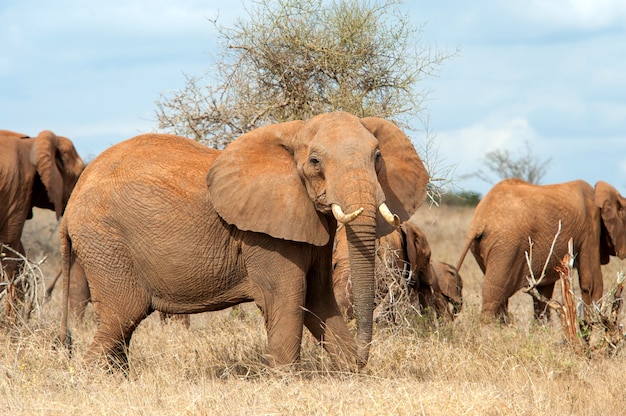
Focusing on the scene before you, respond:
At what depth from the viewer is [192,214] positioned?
7773 mm

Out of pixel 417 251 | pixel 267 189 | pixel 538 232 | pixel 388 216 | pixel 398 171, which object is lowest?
pixel 417 251

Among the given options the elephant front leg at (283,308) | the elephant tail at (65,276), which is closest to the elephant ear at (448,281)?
the elephant front leg at (283,308)

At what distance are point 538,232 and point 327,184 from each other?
19.1 feet

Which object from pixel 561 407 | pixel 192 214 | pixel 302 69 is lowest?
pixel 561 407

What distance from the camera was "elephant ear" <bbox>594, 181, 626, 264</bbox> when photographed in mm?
13008

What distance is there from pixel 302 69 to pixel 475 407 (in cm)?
495

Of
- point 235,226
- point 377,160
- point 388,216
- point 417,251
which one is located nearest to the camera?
point 388,216

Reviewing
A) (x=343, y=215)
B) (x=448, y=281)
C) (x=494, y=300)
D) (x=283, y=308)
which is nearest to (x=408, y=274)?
(x=494, y=300)

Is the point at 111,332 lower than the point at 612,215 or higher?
lower

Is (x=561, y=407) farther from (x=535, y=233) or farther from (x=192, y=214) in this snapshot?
(x=535, y=233)

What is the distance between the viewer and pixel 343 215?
22.4ft

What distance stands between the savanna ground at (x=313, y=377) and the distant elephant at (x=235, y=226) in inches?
12.9

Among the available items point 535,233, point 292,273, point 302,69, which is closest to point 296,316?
point 292,273

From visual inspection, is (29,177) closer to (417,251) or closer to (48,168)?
(48,168)
